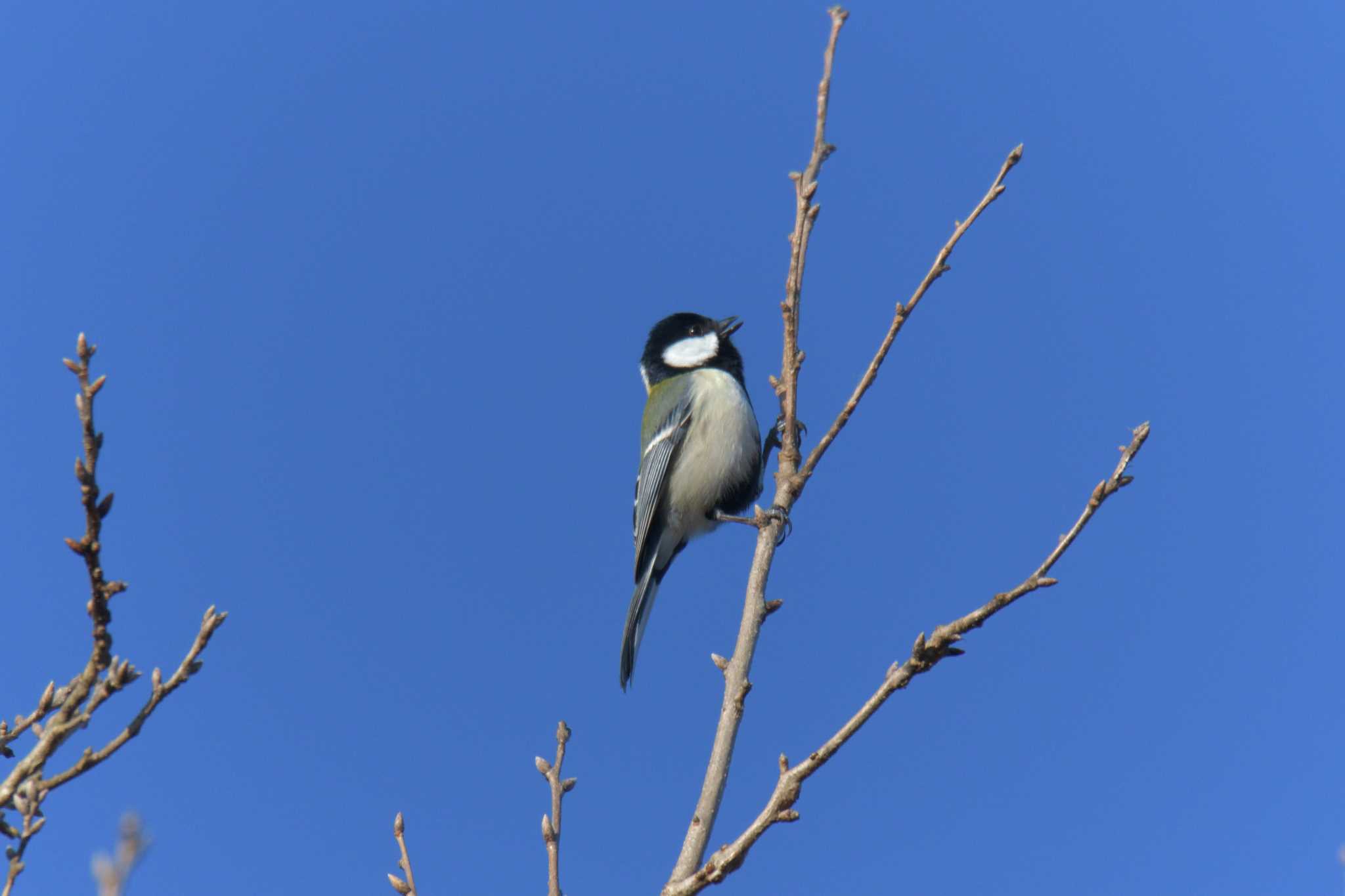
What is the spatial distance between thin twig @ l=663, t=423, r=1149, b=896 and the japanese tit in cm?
355

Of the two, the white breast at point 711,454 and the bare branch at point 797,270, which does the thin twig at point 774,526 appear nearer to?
the bare branch at point 797,270

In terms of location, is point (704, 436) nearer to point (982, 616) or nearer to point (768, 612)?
point (768, 612)

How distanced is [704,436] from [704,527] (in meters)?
0.53

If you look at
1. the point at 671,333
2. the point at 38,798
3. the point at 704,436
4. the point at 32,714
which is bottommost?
the point at 38,798

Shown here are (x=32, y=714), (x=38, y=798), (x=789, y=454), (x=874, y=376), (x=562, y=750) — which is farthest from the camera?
(x=789, y=454)

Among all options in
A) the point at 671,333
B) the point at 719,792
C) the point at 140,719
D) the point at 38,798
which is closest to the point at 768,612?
the point at 719,792

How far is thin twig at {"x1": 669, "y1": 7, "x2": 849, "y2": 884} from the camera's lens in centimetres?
265

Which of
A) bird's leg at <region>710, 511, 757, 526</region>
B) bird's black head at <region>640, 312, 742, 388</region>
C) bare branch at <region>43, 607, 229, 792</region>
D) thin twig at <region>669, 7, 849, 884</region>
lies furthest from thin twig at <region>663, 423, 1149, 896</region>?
bird's black head at <region>640, 312, 742, 388</region>

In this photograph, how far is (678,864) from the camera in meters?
2.61

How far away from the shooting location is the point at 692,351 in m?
7.46

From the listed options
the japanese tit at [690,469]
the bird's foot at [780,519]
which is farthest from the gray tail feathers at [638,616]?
the bird's foot at [780,519]

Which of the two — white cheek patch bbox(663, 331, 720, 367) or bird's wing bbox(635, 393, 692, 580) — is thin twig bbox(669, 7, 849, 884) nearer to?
bird's wing bbox(635, 393, 692, 580)

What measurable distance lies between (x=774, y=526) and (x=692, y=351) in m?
4.30

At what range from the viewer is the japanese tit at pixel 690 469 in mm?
6414
